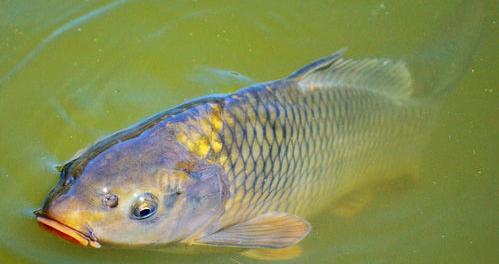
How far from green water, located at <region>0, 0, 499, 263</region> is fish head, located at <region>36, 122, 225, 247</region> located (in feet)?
1.39

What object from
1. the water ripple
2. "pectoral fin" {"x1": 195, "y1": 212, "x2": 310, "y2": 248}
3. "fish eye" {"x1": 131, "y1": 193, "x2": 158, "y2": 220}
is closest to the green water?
the water ripple

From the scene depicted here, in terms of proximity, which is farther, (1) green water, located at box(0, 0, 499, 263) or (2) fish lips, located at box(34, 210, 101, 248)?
(1) green water, located at box(0, 0, 499, 263)

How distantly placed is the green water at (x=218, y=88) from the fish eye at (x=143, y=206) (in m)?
0.48

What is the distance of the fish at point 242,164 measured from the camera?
7.60ft

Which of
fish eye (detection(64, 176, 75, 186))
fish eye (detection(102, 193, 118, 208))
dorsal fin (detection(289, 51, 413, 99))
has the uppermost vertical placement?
dorsal fin (detection(289, 51, 413, 99))

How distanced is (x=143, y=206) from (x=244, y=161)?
0.49 m

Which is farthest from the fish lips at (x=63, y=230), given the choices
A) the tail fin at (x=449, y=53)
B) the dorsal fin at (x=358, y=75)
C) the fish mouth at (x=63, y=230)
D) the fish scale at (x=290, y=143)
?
the tail fin at (x=449, y=53)

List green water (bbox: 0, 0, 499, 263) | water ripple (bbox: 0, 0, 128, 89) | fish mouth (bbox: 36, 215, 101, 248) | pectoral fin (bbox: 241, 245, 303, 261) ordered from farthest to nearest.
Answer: water ripple (bbox: 0, 0, 128, 89), green water (bbox: 0, 0, 499, 263), pectoral fin (bbox: 241, 245, 303, 261), fish mouth (bbox: 36, 215, 101, 248)

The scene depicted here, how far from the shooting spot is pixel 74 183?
7.49 ft

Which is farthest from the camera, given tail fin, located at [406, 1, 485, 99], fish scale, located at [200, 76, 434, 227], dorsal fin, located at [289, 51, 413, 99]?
tail fin, located at [406, 1, 485, 99]

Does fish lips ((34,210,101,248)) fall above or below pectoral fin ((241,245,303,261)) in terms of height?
below

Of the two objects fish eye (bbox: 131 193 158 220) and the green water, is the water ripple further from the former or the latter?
fish eye (bbox: 131 193 158 220)

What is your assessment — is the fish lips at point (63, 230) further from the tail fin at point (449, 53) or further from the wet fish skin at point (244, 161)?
the tail fin at point (449, 53)

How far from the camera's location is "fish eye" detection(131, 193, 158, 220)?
2338 mm
